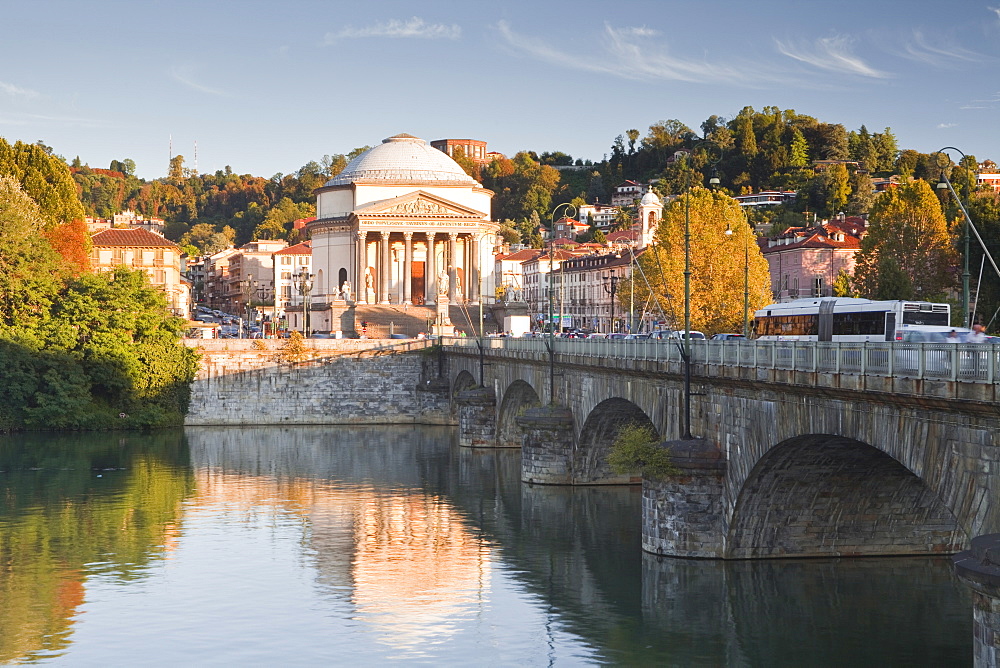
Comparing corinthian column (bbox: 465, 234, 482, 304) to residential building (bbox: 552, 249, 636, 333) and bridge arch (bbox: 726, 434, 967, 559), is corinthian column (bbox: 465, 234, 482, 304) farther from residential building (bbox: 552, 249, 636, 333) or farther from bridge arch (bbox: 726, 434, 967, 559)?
bridge arch (bbox: 726, 434, 967, 559)

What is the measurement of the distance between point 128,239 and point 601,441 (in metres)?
104

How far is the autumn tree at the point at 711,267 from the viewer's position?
83.6 metres

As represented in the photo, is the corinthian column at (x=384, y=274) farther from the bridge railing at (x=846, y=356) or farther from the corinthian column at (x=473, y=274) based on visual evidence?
Result: the bridge railing at (x=846, y=356)

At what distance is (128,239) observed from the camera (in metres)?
143

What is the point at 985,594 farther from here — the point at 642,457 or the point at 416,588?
the point at 416,588

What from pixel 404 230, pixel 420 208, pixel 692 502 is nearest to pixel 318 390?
pixel 404 230

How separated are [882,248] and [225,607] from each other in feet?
197

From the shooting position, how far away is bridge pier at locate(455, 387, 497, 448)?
68.1 meters

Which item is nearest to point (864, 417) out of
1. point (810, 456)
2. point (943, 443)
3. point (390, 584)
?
point (943, 443)

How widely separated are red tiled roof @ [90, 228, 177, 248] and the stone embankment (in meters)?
63.3

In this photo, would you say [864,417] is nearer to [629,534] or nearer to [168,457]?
[629,534]

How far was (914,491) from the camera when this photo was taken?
33.4 m

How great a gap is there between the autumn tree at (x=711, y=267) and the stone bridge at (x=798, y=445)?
34559 mm

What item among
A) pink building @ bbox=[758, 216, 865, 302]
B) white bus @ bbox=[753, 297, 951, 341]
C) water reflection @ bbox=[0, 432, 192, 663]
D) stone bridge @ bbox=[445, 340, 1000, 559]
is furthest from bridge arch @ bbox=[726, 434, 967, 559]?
pink building @ bbox=[758, 216, 865, 302]
